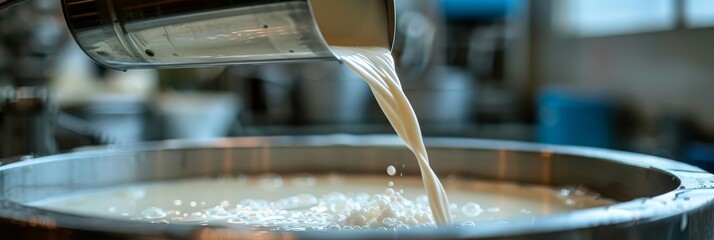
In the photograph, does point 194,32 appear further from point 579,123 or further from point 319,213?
point 579,123

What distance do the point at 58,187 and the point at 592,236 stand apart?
0.97 m

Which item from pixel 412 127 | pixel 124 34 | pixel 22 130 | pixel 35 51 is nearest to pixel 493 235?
pixel 412 127

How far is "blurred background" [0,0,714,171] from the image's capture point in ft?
5.55

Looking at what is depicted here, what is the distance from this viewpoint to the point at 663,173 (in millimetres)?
1015

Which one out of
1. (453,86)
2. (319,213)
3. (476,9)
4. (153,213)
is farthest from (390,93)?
(476,9)

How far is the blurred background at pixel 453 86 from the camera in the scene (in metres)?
1.69

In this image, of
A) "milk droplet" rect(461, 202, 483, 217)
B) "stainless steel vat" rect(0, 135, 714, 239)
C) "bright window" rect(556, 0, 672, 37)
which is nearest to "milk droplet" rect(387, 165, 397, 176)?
"stainless steel vat" rect(0, 135, 714, 239)

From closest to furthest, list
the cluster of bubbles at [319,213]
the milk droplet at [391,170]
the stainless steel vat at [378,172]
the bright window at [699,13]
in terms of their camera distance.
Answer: the stainless steel vat at [378,172] → the cluster of bubbles at [319,213] → the milk droplet at [391,170] → the bright window at [699,13]

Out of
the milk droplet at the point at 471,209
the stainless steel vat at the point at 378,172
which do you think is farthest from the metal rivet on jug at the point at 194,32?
the milk droplet at the point at 471,209

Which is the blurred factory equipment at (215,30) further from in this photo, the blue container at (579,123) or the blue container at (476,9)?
the blue container at (476,9)

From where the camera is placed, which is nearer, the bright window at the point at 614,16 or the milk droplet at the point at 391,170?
the milk droplet at the point at 391,170

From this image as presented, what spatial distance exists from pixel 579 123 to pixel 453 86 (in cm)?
90

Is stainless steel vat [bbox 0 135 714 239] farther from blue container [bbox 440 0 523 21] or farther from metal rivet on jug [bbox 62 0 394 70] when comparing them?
blue container [bbox 440 0 523 21]

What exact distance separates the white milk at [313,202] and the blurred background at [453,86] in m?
0.39
